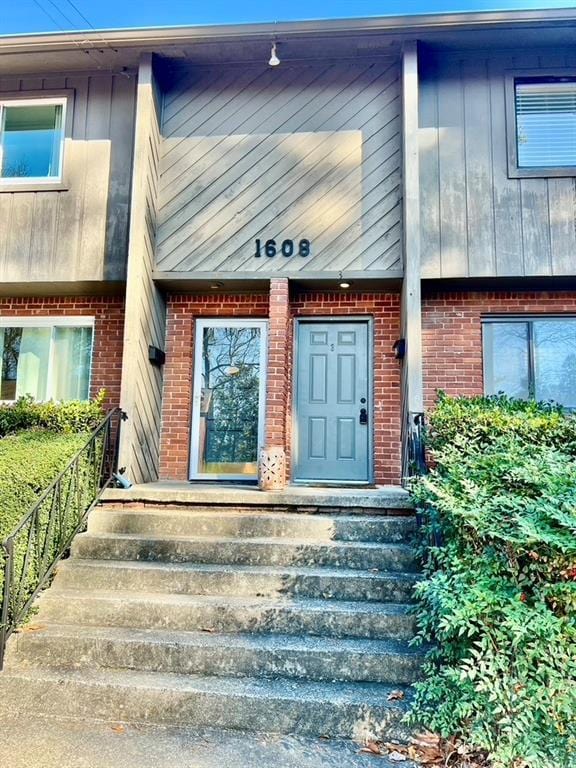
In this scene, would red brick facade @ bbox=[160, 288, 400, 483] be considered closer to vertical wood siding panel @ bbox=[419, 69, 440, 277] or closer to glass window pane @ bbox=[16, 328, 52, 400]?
vertical wood siding panel @ bbox=[419, 69, 440, 277]

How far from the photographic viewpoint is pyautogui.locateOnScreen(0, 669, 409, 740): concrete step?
283 centimetres

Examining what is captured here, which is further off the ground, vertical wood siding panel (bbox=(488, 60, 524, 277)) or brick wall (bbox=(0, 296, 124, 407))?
vertical wood siding panel (bbox=(488, 60, 524, 277))

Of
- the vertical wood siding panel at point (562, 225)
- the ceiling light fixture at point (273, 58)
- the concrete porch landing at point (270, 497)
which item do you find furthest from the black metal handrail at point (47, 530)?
the vertical wood siding panel at point (562, 225)

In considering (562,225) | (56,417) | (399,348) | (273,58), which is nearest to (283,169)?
(273,58)

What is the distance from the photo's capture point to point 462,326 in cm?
631

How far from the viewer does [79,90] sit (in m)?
6.64

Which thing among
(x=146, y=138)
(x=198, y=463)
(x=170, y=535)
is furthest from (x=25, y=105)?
(x=170, y=535)

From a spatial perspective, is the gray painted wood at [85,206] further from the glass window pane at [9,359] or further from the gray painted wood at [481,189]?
the gray painted wood at [481,189]

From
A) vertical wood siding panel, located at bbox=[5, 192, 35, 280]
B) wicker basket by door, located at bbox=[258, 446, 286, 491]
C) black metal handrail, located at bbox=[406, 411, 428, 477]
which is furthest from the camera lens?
vertical wood siding panel, located at bbox=[5, 192, 35, 280]

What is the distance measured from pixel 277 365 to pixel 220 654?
323 centimetres

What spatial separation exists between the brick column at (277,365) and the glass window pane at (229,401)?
597 mm

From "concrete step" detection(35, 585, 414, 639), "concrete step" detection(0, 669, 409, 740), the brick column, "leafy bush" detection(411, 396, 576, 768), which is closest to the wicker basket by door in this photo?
the brick column

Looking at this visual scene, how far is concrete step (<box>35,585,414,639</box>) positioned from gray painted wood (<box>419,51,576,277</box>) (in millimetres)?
3748

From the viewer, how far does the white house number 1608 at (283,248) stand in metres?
Answer: 6.08
